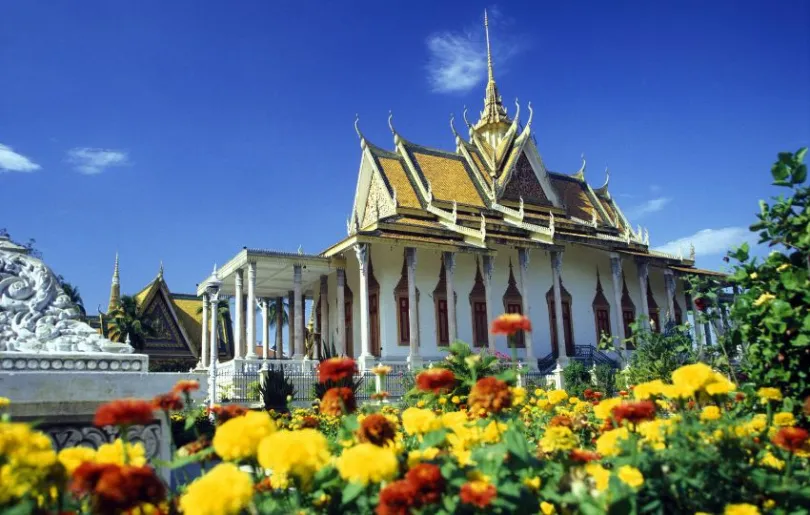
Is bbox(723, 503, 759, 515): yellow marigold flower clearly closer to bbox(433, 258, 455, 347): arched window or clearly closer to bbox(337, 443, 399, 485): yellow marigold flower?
bbox(337, 443, 399, 485): yellow marigold flower

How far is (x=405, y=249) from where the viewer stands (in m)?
19.9

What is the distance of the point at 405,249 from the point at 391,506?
18.0m

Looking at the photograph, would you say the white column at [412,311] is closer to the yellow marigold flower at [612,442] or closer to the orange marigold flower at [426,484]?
the yellow marigold flower at [612,442]

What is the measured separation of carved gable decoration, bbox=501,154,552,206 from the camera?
25453mm

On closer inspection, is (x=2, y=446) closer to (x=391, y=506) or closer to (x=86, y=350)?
(x=391, y=506)

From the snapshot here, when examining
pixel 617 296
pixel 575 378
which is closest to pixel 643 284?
pixel 617 296

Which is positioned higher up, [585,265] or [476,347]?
[585,265]

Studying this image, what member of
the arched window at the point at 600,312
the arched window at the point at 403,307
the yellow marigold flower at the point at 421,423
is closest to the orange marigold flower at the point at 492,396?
the yellow marigold flower at the point at 421,423

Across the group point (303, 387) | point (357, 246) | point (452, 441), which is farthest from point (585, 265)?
point (452, 441)

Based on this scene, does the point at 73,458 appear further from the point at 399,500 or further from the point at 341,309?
the point at 341,309

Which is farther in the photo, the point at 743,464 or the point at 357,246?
the point at 357,246

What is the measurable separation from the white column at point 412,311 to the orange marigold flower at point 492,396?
1622cm

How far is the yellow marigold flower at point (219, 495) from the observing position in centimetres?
172

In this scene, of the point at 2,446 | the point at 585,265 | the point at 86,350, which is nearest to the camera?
the point at 2,446
